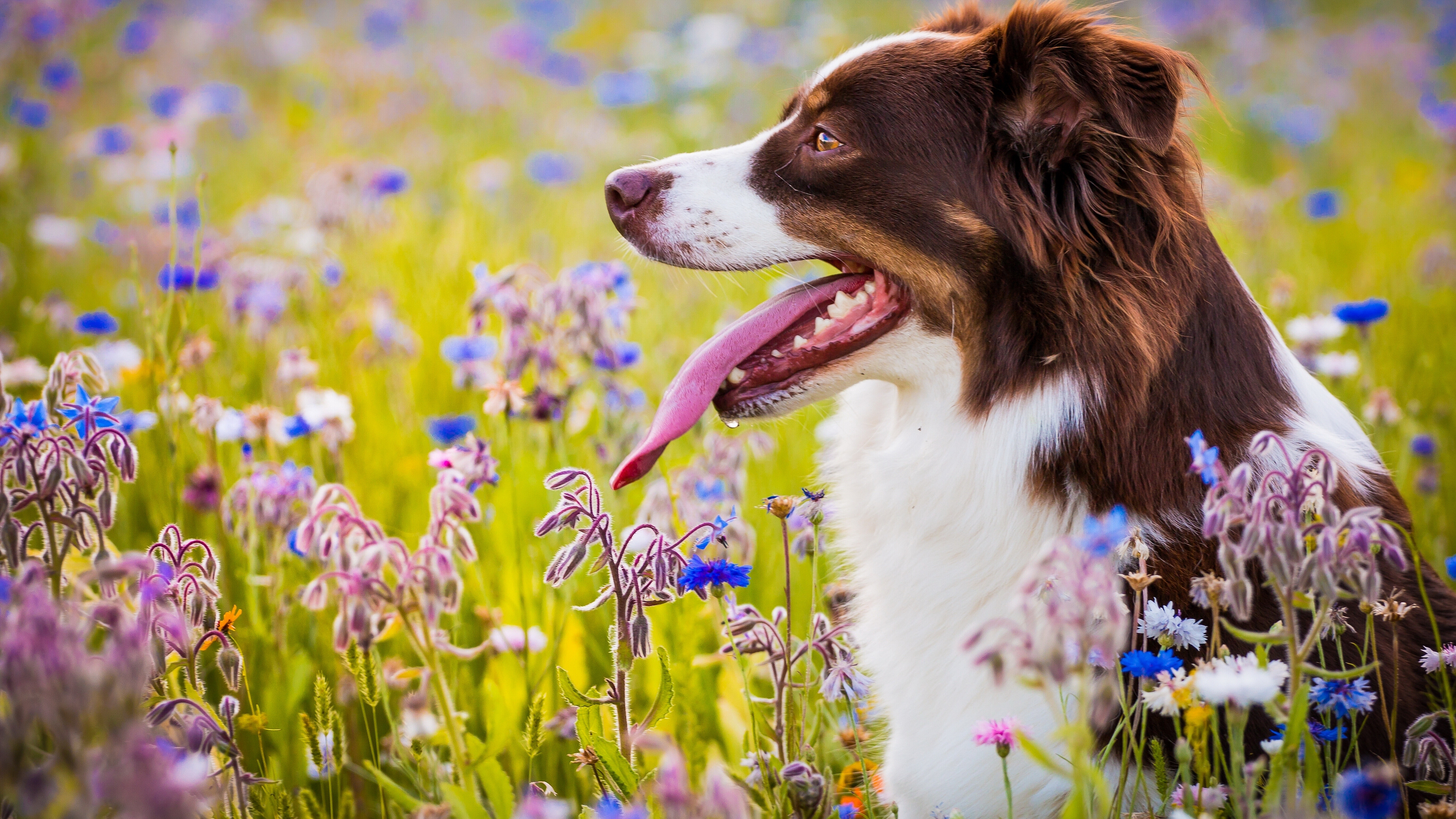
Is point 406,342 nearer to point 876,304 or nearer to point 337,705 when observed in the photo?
point 337,705

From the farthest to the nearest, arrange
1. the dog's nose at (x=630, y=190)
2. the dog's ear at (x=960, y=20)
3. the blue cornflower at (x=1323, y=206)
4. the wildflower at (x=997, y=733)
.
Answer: the blue cornflower at (x=1323, y=206) → the dog's ear at (x=960, y=20) → the dog's nose at (x=630, y=190) → the wildflower at (x=997, y=733)

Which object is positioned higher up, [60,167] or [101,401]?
[60,167]

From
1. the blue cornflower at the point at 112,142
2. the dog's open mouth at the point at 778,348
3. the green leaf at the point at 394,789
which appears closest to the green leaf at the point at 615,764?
the green leaf at the point at 394,789

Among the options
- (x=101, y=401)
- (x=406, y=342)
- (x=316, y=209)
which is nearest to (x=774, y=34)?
(x=316, y=209)

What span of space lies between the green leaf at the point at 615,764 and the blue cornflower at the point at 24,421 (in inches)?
40.0

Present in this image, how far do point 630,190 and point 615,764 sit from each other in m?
1.26

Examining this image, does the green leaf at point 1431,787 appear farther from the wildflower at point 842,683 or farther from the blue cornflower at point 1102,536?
the wildflower at point 842,683

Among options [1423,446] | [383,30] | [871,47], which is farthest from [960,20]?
[383,30]

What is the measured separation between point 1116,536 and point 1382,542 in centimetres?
37

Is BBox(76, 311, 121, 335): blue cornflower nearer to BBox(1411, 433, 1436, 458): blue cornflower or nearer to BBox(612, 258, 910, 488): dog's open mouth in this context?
BBox(612, 258, 910, 488): dog's open mouth

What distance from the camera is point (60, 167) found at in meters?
6.23

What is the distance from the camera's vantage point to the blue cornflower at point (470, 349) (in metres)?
2.78

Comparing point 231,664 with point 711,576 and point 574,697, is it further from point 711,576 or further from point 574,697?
point 711,576

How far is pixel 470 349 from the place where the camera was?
2.78 m
